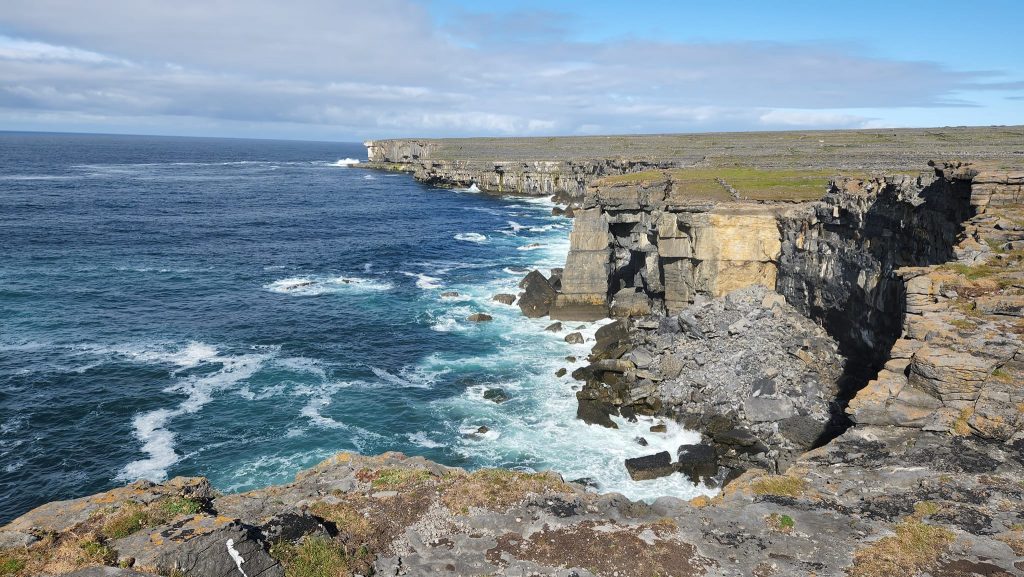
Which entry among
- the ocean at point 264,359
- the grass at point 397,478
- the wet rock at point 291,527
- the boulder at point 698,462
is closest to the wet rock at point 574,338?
the ocean at point 264,359

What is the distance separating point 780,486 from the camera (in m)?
18.5

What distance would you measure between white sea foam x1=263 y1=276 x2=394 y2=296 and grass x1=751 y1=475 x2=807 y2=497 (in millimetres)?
49966

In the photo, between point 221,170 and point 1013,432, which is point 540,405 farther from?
point 221,170

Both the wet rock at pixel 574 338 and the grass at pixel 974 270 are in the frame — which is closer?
the grass at pixel 974 270

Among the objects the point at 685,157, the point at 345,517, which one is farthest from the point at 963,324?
the point at 685,157

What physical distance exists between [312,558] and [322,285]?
52.3 metres

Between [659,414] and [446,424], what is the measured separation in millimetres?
12824

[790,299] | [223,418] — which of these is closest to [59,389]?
[223,418]

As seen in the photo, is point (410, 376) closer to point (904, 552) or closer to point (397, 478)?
point (397, 478)

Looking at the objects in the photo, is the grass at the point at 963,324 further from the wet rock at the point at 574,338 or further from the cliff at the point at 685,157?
the cliff at the point at 685,157

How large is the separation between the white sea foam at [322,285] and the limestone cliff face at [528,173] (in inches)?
2665

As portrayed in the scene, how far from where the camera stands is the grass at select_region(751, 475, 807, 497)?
719 inches

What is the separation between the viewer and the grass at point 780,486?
1825 centimetres

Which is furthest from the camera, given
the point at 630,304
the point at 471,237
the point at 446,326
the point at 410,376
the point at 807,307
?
the point at 471,237
